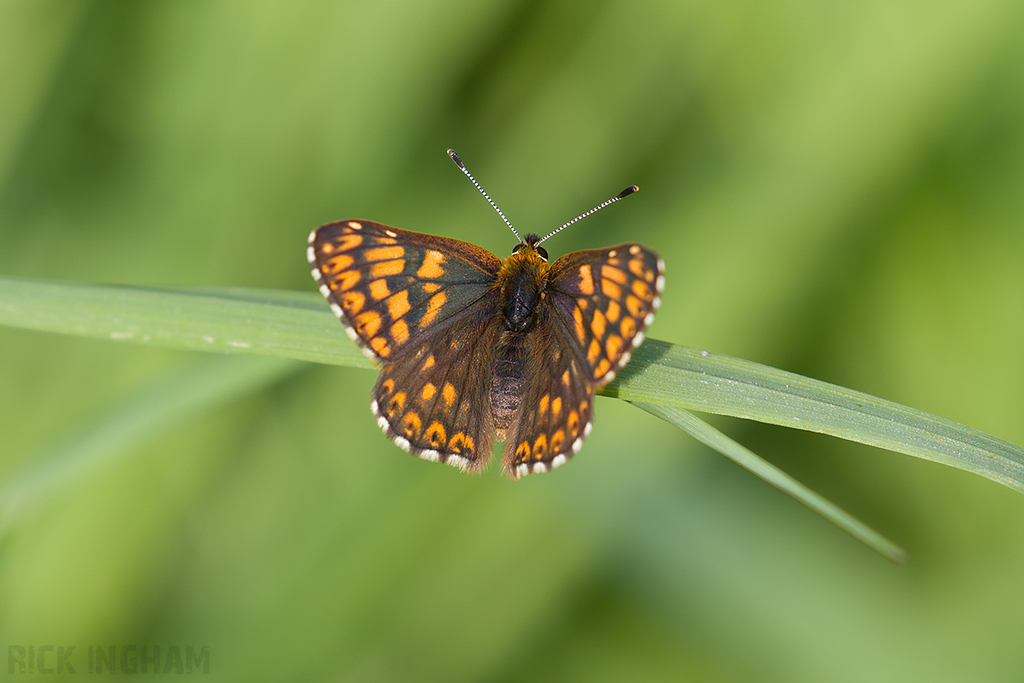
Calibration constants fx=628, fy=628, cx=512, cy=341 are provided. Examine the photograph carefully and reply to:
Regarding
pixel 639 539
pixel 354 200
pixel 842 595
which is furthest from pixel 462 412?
pixel 842 595

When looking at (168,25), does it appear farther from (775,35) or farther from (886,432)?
(886,432)

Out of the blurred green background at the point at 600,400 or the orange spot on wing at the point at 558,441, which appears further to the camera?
the blurred green background at the point at 600,400

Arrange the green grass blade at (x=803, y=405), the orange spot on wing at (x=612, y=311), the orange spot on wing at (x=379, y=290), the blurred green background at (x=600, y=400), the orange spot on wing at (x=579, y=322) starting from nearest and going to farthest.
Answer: the green grass blade at (x=803, y=405) → the orange spot on wing at (x=612, y=311) → the orange spot on wing at (x=579, y=322) → the orange spot on wing at (x=379, y=290) → the blurred green background at (x=600, y=400)

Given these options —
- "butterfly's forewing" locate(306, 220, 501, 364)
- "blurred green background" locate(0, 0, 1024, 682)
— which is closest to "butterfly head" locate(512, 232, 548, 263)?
"butterfly's forewing" locate(306, 220, 501, 364)

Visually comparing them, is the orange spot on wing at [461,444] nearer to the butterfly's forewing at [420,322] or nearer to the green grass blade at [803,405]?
the butterfly's forewing at [420,322]

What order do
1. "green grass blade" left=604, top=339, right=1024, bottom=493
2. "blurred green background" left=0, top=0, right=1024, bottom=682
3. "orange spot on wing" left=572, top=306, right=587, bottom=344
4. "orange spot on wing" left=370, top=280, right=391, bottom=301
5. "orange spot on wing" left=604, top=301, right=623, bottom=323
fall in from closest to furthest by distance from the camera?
"green grass blade" left=604, top=339, right=1024, bottom=493 < "orange spot on wing" left=604, top=301, right=623, bottom=323 < "orange spot on wing" left=572, top=306, right=587, bottom=344 < "orange spot on wing" left=370, top=280, right=391, bottom=301 < "blurred green background" left=0, top=0, right=1024, bottom=682

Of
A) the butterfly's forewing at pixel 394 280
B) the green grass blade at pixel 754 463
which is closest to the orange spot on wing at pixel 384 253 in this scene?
Result: the butterfly's forewing at pixel 394 280

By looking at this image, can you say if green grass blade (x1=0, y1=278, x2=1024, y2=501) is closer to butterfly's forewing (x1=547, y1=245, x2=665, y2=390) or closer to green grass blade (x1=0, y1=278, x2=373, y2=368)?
green grass blade (x1=0, y1=278, x2=373, y2=368)

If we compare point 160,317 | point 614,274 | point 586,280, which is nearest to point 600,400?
point 586,280
